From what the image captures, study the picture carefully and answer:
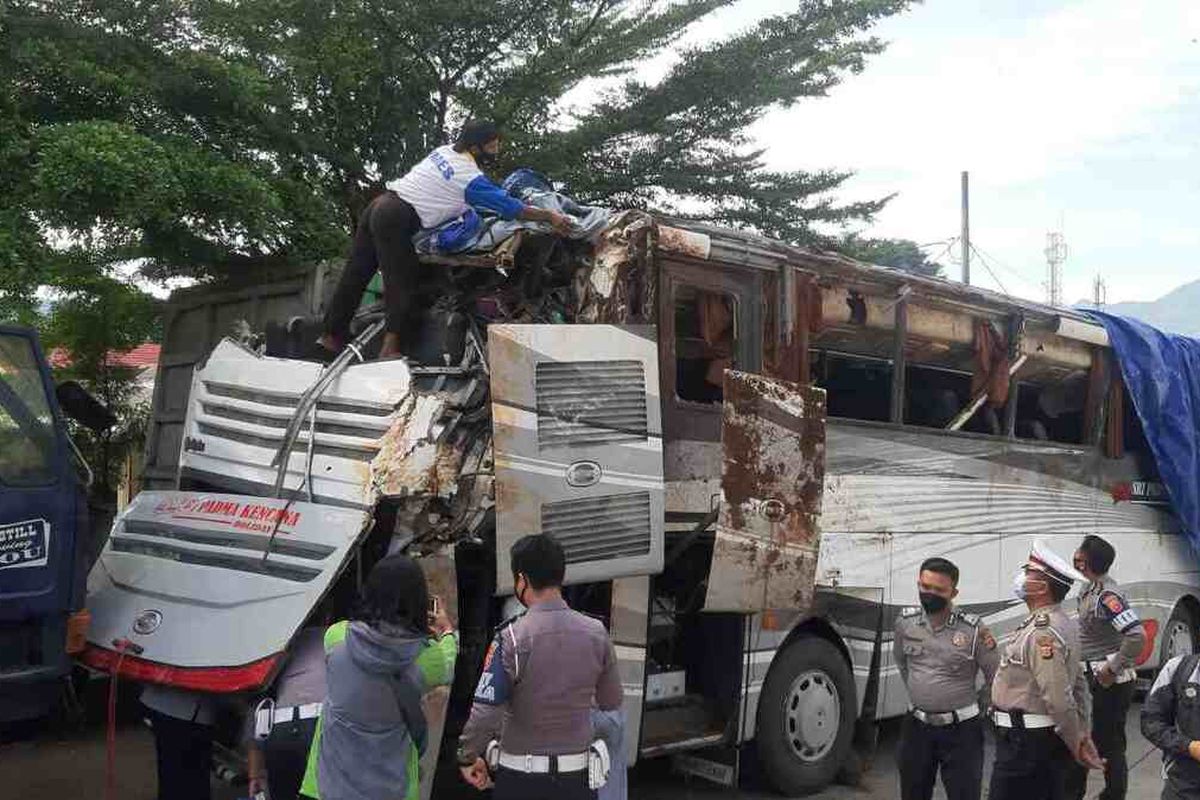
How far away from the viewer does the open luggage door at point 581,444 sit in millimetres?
5410

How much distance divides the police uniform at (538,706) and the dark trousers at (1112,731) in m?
3.86

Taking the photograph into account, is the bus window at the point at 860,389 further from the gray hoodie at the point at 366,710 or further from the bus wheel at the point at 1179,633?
the gray hoodie at the point at 366,710

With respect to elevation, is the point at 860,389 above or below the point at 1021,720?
above

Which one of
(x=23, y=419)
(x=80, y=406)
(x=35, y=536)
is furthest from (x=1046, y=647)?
(x=80, y=406)

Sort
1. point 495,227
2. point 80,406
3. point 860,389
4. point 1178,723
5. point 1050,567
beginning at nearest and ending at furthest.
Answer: point 1178,723 < point 1050,567 < point 495,227 < point 80,406 < point 860,389

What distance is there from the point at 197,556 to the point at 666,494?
2393 mm

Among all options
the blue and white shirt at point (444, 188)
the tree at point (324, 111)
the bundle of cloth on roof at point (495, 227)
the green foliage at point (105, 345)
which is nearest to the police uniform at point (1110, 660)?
the bundle of cloth on roof at point (495, 227)

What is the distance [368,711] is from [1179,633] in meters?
9.19

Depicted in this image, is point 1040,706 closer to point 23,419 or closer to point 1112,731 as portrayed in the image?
point 1112,731

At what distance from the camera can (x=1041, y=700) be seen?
5109mm

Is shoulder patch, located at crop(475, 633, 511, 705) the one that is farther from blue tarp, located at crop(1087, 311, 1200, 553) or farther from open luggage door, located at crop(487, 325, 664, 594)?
blue tarp, located at crop(1087, 311, 1200, 553)

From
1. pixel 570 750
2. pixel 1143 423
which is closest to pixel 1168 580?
pixel 1143 423

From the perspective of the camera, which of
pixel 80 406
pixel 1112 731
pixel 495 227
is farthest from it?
pixel 1112 731

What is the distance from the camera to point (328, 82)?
11.4 m
